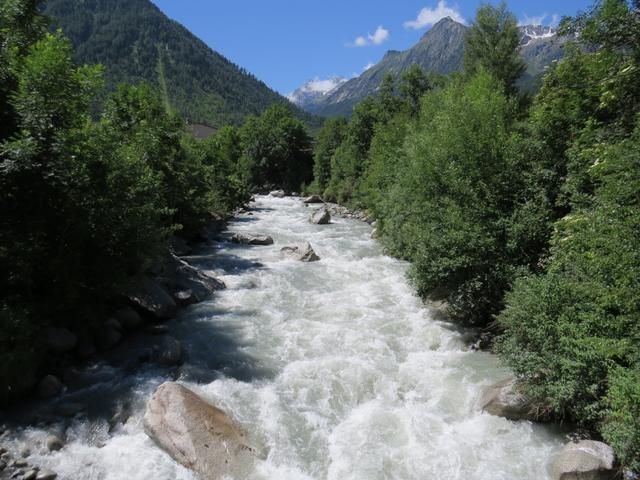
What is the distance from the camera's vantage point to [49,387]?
32.0 feet

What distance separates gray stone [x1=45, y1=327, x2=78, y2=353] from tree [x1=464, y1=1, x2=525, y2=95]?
37.4 m

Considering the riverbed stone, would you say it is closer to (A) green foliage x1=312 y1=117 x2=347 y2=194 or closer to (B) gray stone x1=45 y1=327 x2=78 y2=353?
(B) gray stone x1=45 y1=327 x2=78 y2=353

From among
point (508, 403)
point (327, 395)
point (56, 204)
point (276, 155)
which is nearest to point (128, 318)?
point (56, 204)

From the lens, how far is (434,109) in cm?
2716

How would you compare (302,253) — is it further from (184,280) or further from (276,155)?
(276,155)

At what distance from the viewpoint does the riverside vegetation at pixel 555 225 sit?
790cm

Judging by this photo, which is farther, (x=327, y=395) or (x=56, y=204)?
(x=56, y=204)

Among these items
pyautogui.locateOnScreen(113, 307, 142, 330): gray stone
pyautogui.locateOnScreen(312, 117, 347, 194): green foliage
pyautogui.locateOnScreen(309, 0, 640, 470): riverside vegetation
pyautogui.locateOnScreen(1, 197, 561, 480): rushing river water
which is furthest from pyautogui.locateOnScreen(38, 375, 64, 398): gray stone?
pyautogui.locateOnScreen(312, 117, 347, 194): green foliage

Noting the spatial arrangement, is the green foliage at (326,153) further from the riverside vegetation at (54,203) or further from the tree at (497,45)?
the riverside vegetation at (54,203)

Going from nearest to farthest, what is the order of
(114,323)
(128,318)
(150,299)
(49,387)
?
(49,387) < (114,323) < (128,318) < (150,299)

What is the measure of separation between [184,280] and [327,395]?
31.1ft

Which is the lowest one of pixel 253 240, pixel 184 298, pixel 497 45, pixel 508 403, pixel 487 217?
pixel 184 298

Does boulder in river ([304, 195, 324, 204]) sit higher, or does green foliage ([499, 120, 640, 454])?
green foliage ([499, 120, 640, 454])

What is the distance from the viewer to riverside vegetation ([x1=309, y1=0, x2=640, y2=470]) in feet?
25.9
